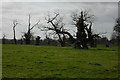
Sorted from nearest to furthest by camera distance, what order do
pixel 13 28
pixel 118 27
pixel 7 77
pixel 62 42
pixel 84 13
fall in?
pixel 7 77 → pixel 84 13 → pixel 118 27 → pixel 62 42 → pixel 13 28

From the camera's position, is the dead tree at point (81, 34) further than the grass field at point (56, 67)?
Yes

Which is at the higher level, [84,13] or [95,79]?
[84,13]

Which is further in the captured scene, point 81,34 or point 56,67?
point 81,34

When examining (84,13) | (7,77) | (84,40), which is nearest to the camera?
(7,77)

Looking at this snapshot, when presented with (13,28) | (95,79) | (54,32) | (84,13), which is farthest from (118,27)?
(95,79)

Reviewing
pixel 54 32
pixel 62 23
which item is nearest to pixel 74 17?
pixel 54 32

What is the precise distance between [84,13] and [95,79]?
3589 centimetres

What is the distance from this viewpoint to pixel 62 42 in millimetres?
56656

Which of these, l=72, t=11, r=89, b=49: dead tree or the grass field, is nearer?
the grass field

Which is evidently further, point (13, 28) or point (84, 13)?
point (13, 28)

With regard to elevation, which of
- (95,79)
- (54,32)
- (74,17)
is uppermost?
(74,17)

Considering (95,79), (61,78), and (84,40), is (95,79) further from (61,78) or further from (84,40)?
(84,40)

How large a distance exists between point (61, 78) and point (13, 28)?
66.2 m

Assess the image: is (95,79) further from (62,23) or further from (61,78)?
(62,23)
